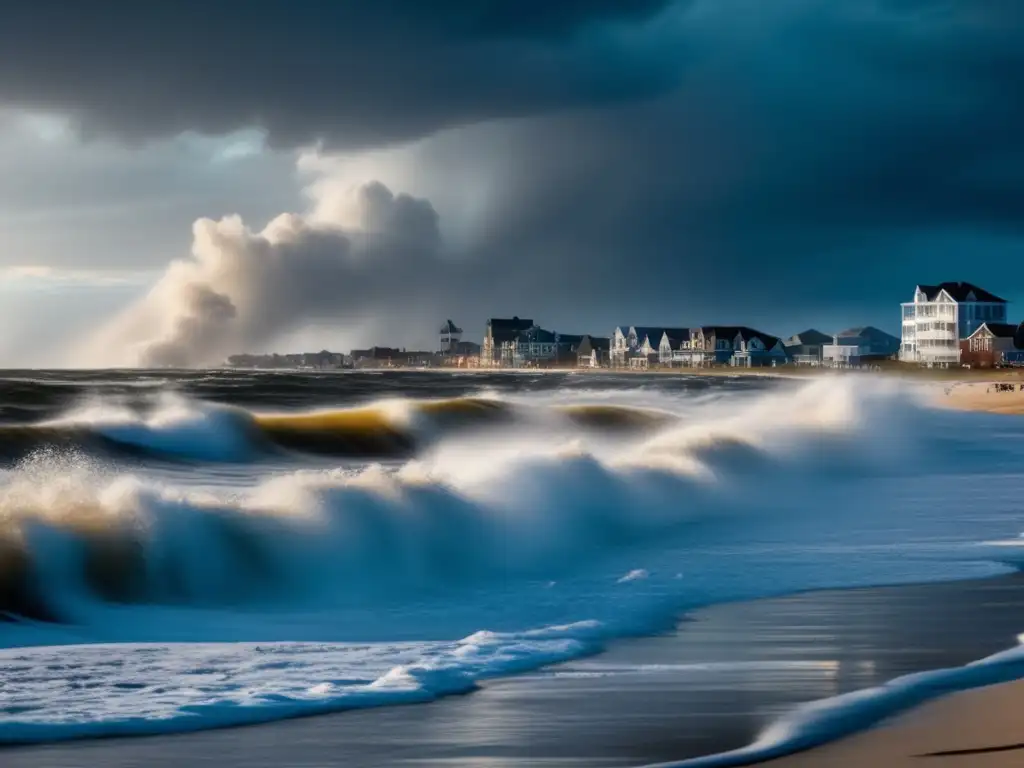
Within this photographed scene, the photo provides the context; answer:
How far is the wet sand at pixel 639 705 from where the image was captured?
28.6 ft

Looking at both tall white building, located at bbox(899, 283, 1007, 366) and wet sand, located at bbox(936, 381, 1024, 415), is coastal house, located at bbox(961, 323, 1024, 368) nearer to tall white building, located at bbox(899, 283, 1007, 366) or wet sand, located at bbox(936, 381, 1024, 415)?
tall white building, located at bbox(899, 283, 1007, 366)

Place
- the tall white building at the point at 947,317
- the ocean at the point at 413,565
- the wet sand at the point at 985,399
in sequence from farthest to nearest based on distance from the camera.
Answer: the tall white building at the point at 947,317, the wet sand at the point at 985,399, the ocean at the point at 413,565

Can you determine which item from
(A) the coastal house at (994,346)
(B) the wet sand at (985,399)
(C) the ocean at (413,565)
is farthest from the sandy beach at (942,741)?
(A) the coastal house at (994,346)

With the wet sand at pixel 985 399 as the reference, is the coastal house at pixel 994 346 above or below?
above

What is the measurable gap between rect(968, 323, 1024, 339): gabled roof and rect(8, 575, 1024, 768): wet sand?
151 metres

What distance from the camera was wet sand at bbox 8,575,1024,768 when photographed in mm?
8727

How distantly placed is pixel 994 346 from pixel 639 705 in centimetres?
15562

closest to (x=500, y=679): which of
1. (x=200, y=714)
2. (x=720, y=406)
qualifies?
(x=200, y=714)

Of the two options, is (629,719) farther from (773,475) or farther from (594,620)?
(773,475)

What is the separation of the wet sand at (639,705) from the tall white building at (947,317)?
15492 cm

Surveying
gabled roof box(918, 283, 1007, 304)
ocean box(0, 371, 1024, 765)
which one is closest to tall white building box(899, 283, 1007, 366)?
gabled roof box(918, 283, 1007, 304)

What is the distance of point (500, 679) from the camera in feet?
36.1

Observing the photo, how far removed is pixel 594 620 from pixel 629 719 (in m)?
4.07

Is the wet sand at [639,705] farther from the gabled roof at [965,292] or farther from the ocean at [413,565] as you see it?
the gabled roof at [965,292]
